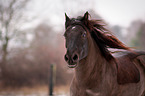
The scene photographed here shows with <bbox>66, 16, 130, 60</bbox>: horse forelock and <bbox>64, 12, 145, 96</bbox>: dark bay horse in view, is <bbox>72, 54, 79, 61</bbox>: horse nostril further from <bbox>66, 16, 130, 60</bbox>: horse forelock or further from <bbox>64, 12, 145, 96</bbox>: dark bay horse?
<bbox>66, 16, 130, 60</bbox>: horse forelock

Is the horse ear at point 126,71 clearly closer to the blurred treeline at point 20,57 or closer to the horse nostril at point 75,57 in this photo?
the horse nostril at point 75,57

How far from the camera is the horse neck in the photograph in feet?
8.02

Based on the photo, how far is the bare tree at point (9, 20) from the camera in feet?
33.8

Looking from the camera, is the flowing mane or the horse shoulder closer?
the flowing mane

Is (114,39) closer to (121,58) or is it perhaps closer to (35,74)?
(121,58)

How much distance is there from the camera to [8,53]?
10.5 metres

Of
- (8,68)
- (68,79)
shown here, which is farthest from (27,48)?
(68,79)

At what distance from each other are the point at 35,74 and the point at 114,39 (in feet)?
26.3

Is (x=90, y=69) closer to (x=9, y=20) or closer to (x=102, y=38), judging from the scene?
(x=102, y=38)

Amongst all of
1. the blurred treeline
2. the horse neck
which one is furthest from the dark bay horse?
the blurred treeline

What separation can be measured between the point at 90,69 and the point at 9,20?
9.19m

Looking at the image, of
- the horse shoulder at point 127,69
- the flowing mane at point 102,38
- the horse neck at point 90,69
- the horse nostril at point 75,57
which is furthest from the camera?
the horse shoulder at point 127,69

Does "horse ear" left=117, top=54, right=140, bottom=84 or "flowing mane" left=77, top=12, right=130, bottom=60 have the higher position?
"flowing mane" left=77, top=12, right=130, bottom=60

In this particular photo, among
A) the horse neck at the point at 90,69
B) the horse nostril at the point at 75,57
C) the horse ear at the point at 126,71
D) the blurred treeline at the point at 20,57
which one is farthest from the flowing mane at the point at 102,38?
the blurred treeline at the point at 20,57
